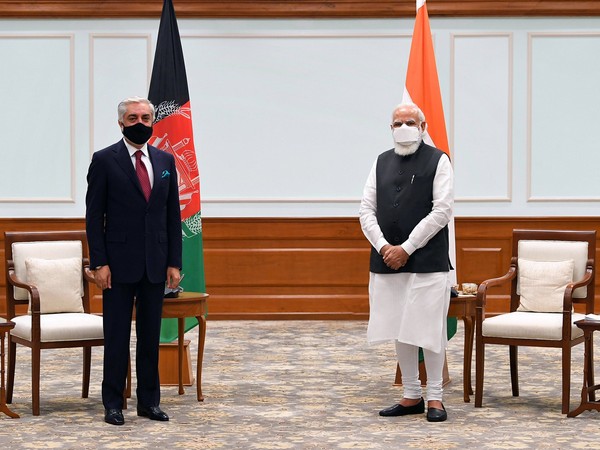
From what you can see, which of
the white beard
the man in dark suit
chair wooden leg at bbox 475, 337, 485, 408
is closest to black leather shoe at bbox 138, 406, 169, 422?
the man in dark suit

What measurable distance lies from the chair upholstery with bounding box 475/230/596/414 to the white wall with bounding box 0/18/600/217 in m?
3.29

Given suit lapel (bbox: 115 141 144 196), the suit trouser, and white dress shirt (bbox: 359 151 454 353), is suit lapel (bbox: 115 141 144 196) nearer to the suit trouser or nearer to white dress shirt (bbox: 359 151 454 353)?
the suit trouser

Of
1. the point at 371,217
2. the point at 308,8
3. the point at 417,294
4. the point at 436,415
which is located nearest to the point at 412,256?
the point at 417,294

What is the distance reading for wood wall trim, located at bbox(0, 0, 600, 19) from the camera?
919 centimetres

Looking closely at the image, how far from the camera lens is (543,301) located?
19.1ft

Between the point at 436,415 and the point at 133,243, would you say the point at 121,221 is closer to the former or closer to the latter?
the point at 133,243

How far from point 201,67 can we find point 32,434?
513 cm

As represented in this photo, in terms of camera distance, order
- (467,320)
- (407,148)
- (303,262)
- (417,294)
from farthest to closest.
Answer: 1. (303,262)
2. (467,320)
3. (407,148)
4. (417,294)

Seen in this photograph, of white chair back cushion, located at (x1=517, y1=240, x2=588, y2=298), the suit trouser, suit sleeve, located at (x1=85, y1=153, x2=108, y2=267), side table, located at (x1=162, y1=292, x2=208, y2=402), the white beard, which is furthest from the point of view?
white chair back cushion, located at (x1=517, y1=240, x2=588, y2=298)

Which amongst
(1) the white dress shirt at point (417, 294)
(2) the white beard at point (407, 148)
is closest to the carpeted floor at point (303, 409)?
(1) the white dress shirt at point (417, 294)

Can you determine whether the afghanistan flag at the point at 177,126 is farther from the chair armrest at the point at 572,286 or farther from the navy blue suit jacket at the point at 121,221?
the chair armrest at the point at 572,286

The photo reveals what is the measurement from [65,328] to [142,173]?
965mm

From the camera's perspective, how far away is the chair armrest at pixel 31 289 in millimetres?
5320

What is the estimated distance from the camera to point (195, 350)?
760 centimetres
